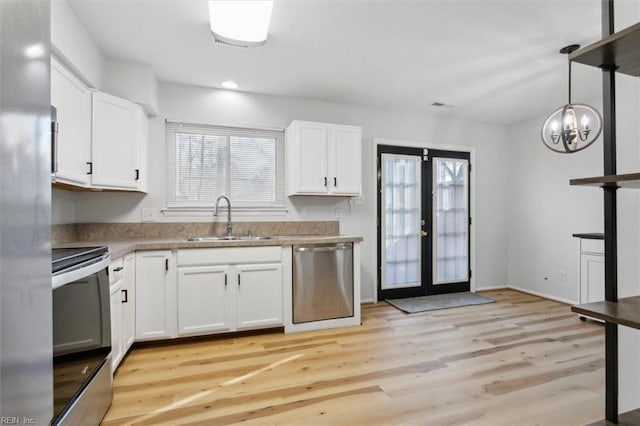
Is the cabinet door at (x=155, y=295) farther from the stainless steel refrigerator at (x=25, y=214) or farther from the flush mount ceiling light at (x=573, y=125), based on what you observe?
the flush mount ceiling light at (x=573, y=125)

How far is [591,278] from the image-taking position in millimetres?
3422

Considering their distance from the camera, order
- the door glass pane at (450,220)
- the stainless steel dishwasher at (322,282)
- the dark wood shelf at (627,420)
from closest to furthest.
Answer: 1. the dark wood shelf at (627,420)
2. the stainless steel dishwasher at (322,282)
3. the door glass pane at (450,220)

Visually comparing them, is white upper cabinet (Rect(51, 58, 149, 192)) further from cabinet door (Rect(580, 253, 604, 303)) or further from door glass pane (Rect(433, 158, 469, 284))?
cabinet door (Rect(580, 253, 604, 303))

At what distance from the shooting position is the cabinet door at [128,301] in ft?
8.06

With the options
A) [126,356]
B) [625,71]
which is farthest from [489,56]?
[126,356]

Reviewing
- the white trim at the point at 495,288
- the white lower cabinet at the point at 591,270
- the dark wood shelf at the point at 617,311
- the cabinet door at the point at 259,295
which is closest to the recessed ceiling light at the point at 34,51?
the dark wood shelf at the point at 617,311

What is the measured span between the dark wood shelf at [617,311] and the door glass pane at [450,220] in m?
3.58

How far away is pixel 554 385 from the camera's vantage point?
7.13ft

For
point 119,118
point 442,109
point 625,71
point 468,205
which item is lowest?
point 468,205

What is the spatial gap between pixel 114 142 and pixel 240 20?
1.61 meters

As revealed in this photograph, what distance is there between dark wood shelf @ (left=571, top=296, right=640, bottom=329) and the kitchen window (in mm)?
3075

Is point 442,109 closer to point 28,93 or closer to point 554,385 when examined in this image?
point 554,385

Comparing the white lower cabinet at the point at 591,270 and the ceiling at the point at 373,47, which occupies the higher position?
the ceiling at the point at 373,47

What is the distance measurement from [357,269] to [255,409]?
1.75 meters
